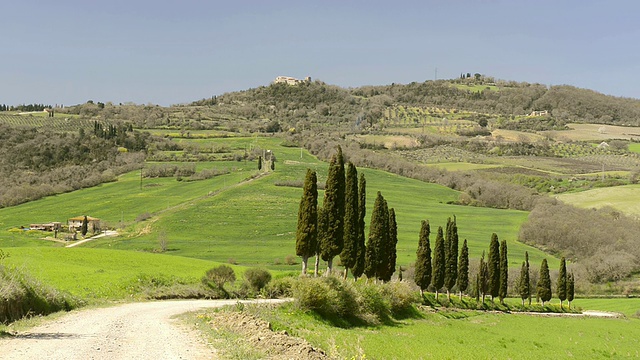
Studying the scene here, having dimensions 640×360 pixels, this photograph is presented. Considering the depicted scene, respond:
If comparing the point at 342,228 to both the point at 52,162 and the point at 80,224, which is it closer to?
the point at 80,224

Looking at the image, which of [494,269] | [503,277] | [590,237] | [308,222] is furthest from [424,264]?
[590,237]

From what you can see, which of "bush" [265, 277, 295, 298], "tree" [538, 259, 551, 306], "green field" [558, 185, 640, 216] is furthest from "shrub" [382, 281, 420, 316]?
"green field" [558, 185, 640, 216]

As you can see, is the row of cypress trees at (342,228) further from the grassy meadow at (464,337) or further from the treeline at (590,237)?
the treeline at (590,237)

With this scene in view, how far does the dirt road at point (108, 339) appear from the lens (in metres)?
15.0

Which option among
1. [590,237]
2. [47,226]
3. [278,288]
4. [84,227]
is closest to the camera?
[278,288]

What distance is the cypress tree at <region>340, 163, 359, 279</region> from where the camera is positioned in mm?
46688

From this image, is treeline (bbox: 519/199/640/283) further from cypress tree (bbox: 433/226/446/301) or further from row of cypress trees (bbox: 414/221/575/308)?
cypress tree (bbox: 433/226/446/301)

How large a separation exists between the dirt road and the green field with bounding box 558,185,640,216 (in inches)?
4458

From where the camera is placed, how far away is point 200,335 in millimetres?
19078

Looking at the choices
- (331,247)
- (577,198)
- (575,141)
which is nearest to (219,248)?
(331,247)

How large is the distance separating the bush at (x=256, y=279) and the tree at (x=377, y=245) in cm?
1435

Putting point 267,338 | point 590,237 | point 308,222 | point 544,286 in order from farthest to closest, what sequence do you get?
point 590,237 → point 544,286 → point 308,222 → point 267,338

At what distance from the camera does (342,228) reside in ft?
143

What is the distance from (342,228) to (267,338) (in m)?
25.2
